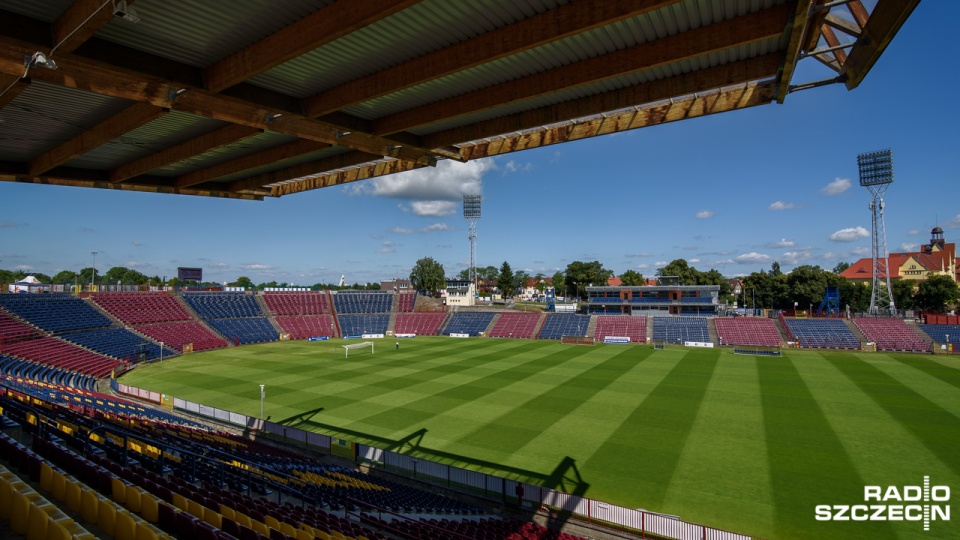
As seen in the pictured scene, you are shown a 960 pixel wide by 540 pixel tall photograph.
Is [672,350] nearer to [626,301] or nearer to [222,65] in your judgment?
[626,301]

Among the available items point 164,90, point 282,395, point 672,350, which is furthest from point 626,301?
point 164,90

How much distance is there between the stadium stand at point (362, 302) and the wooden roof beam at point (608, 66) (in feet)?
241

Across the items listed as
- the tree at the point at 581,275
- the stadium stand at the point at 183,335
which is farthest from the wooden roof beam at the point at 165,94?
the tree at the point at 581,275

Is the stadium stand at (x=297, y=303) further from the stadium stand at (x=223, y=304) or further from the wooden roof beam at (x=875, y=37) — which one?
the wooden roof beam at (x=875, y=37)

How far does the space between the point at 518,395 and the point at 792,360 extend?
109 ft

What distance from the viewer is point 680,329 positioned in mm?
64375

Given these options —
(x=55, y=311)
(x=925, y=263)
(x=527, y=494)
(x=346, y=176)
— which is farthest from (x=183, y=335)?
(x=925, y=263)

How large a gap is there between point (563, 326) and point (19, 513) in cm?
6837

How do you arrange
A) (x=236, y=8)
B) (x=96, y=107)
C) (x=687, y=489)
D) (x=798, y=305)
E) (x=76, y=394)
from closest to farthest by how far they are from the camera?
1. (x=236, y=8)
2. (x=96, y=107)
3. (x=687, y=489)
4. (x=76, y=394)
5. (x=798, y=305)

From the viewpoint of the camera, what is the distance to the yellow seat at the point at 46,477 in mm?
6594

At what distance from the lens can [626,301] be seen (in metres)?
73.8

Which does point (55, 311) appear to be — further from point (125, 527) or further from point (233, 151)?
point (125, 527)

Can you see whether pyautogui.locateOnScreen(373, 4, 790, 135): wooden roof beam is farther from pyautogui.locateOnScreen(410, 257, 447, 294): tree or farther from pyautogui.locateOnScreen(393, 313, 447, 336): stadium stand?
pyautogui.locateOnScreen(410, 257, 447, 294): tree

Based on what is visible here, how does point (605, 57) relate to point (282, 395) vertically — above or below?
above
